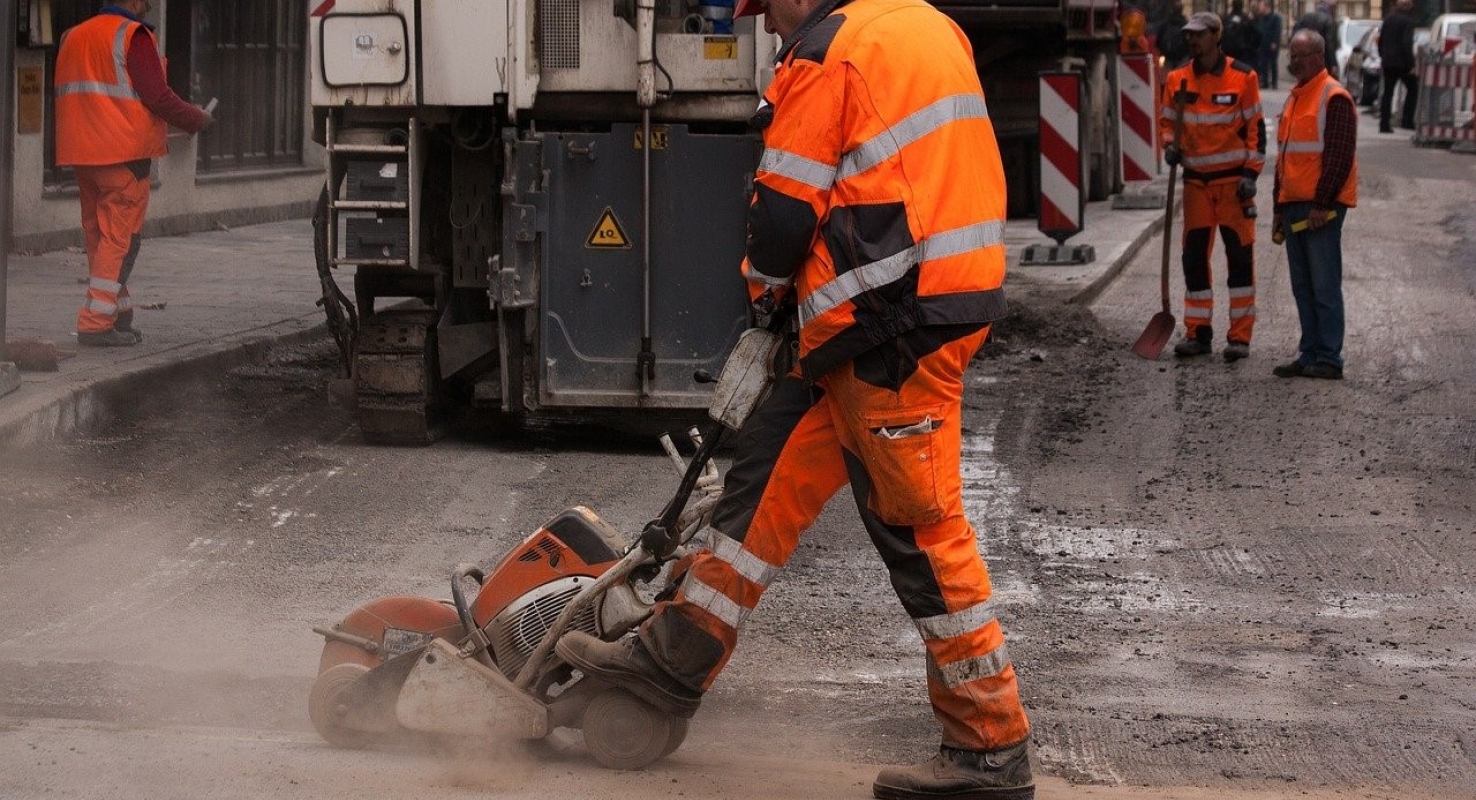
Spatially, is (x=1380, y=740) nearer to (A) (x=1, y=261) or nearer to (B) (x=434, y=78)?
(B) (x=434, y=78)

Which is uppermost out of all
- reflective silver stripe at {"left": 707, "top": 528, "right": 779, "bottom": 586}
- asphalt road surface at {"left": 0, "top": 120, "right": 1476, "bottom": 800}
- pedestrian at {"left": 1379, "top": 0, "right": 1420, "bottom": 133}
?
pedestrian at {"left": 1379, "top": 0, "right": 1420, "bottom": 133}

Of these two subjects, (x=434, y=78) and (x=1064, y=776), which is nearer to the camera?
(x=1064, y=776)

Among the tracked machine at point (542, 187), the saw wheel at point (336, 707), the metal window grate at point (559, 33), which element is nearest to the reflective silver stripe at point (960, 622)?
the saw wheel at point (336, 707)

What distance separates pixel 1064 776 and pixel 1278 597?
1838 mm

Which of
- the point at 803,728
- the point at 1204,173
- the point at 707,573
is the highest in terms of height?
the point at 1204,173

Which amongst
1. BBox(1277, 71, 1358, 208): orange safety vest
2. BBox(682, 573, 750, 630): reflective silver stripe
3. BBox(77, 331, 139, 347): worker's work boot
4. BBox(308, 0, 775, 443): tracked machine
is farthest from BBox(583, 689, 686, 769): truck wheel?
BBox(1277, 71, 1358, 208): orange safety vest

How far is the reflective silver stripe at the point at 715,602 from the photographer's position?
406cm

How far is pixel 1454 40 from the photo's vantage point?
84.4 feet

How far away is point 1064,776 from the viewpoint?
4266 mm

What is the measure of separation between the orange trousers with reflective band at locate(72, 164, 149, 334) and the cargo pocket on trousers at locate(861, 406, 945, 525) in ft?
20.8

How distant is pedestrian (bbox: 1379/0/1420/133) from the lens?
88.8ft

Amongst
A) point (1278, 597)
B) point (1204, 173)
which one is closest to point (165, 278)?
point (1204, 173)

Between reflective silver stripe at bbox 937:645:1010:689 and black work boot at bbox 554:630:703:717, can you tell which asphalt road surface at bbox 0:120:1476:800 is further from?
reflective silver stripe at bbox 937:645:1010:689

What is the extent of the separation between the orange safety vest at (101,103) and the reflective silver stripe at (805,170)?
21.5ft
